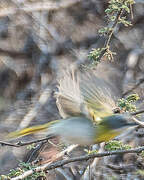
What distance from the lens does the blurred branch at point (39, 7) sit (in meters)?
3.66

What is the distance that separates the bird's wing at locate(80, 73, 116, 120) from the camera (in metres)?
1.71

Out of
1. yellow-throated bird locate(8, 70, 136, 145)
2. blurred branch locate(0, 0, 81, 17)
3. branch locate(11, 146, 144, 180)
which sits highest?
blurred branch locate(0, 0, 81, 17)

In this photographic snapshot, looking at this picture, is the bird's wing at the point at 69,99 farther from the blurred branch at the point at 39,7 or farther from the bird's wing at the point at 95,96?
the blurred branch at the point at 39,7

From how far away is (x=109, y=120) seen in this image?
1758mm

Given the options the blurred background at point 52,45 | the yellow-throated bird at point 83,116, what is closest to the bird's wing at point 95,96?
the yellow-throated bird at point 83,116

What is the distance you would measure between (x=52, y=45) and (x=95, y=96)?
1901 millimetres

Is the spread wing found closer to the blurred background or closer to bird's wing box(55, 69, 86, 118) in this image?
bird's wing box(55, 69, 86, 118)

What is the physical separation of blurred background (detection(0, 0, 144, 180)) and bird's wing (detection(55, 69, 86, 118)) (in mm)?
1425

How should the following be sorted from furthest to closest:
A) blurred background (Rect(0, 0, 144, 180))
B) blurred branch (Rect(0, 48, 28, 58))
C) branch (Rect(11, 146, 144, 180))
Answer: blurred branch (Rect(0, 48, 28, 58)) → blurred background (Rect(0, 0, 144, 180)) → branch (Rect(11, 146, 144, 180))

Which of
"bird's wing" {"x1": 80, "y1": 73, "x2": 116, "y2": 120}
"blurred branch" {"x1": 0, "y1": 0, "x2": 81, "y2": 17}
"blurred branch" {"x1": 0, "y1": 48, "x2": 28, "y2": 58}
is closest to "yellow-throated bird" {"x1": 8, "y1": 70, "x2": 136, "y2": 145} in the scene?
"bird's wing" {"x1": 80, "y1": 73, "x2": 116, "y2": 120}

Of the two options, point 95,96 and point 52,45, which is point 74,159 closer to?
point 95,96

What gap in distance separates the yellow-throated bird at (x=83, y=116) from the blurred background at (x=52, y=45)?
1.34 metres

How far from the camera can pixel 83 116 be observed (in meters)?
1.69

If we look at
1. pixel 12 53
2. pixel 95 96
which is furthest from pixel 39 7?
pixel 95 96
